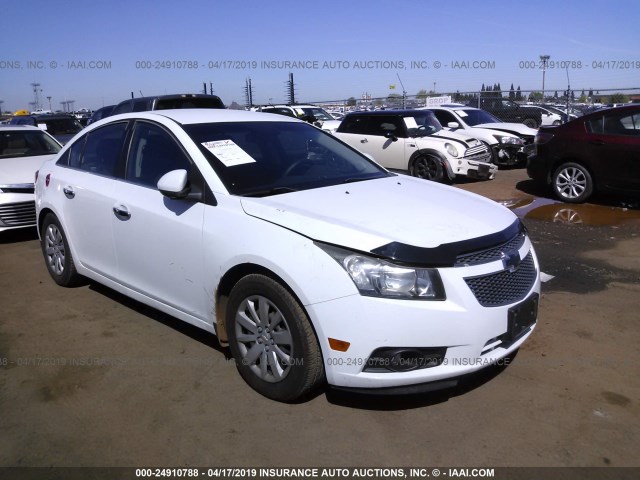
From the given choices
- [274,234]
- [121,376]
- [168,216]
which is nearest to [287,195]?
[274,234]

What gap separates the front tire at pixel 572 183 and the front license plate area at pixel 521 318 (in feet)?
20.2

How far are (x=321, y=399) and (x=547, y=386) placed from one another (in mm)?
1381

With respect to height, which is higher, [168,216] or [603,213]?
[168,216]

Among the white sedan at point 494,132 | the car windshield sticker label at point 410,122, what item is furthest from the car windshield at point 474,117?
the car windshield sticker label at point 410,122

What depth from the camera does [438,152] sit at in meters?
10.7

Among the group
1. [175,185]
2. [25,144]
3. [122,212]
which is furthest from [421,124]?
[175,185]

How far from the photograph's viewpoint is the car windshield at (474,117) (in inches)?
550

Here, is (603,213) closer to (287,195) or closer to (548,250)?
(548,250)

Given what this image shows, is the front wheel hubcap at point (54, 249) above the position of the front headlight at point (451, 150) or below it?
below

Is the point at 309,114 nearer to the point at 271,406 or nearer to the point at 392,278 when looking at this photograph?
the point at 271,406

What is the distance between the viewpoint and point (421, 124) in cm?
1162

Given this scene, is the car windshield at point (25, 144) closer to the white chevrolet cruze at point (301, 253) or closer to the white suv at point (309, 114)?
the white chevrolet cruze at point (301, 253)

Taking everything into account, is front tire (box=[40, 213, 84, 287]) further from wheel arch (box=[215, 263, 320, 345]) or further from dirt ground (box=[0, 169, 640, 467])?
wheel arch (box=[215, 263, 320, 345])

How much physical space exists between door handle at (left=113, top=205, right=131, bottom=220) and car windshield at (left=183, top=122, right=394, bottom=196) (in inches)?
29.4
